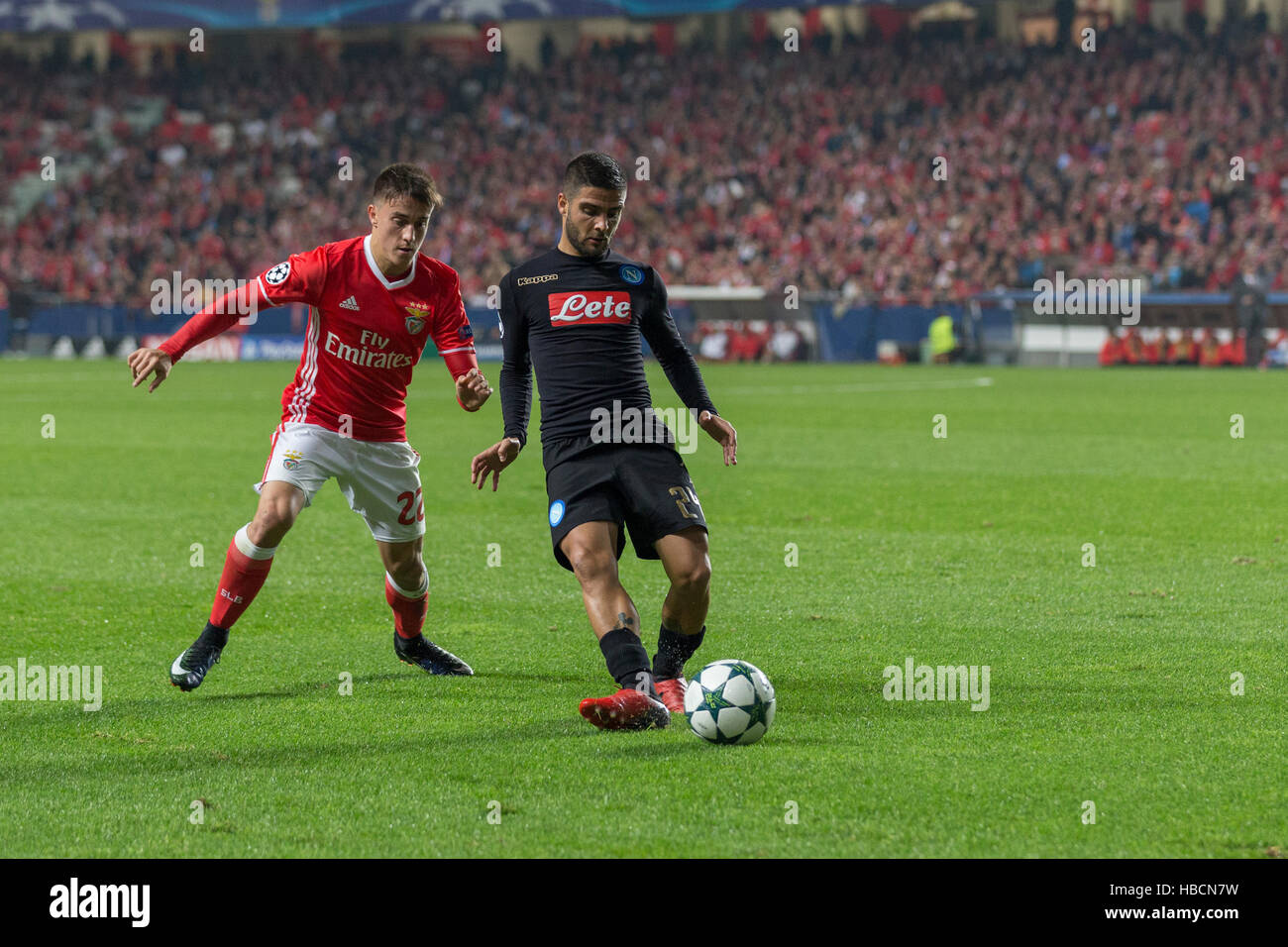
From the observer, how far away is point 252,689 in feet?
19.9

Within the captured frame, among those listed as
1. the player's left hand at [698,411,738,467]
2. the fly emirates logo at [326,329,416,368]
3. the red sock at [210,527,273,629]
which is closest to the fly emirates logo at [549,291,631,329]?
the player's left hand at [698,411,738,467]

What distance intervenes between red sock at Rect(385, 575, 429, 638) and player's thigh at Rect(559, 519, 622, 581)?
1.17 metres

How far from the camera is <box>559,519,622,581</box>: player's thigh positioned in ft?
18.0

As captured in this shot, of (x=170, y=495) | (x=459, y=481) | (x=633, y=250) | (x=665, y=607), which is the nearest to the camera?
(x=665, y=607)

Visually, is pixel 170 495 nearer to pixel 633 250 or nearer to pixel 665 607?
pixel 665 607

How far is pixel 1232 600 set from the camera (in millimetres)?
7820

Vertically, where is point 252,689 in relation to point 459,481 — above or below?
below

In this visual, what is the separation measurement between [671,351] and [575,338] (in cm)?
42

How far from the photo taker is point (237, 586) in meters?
6.16
